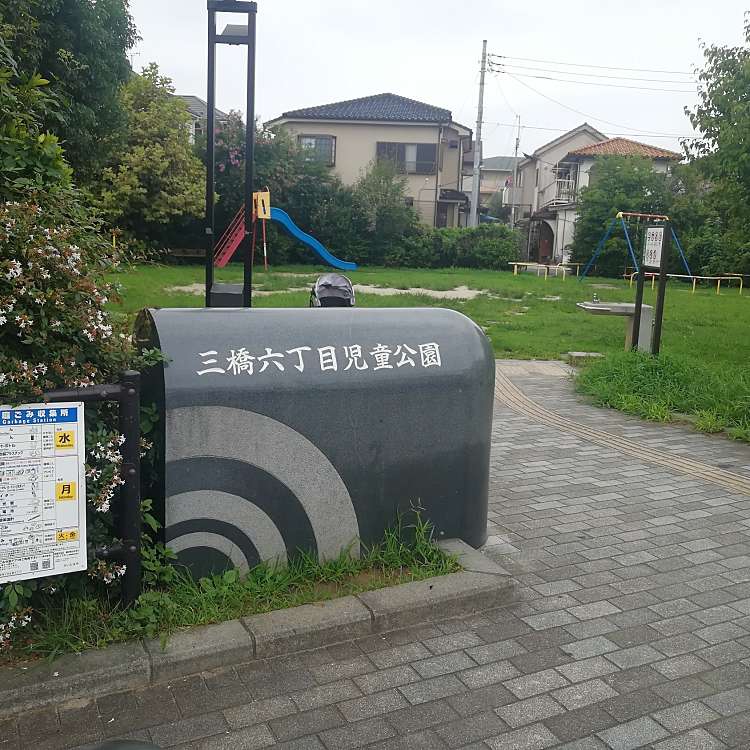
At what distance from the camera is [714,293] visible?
92.0ft

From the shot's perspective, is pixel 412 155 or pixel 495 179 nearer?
pixel 412 155

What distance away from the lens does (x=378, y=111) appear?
4191 cm

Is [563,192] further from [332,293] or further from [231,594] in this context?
[231,594]

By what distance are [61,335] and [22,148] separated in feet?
2.84

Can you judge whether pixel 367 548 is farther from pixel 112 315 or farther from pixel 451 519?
pixel 112 315

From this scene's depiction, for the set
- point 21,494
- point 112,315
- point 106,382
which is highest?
point 112,315

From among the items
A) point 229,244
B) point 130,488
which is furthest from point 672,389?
point 229,244

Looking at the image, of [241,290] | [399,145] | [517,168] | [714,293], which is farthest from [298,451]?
[517,168]

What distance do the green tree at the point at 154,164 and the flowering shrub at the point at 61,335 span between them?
27.1m

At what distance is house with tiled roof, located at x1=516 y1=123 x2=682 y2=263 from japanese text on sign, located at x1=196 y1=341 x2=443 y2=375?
3608 centimetres

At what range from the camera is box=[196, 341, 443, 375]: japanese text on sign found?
12.1 ft

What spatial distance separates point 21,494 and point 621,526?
376cm

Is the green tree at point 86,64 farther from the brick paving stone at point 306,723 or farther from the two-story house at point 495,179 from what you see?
the two-story house at point 495,179

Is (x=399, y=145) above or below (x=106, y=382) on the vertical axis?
above
